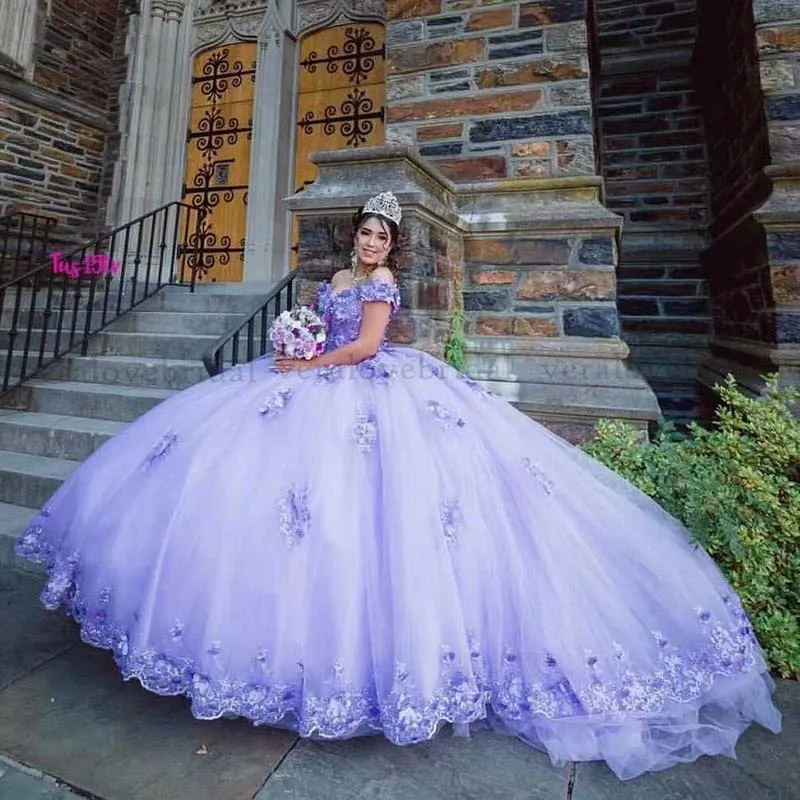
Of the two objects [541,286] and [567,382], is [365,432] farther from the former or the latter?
[541,286]

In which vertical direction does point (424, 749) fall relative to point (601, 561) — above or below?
below

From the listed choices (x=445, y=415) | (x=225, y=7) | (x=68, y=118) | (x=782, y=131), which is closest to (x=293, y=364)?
(x=445, y=415)

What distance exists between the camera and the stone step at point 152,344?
430 centimetres

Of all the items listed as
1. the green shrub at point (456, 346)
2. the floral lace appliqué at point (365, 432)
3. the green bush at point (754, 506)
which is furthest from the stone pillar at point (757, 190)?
the floral lace appliqué at point (365, 432)

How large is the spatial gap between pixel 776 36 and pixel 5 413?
5.67 meters

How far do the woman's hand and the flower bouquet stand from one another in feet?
0.04

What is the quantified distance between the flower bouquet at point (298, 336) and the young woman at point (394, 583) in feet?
0.65

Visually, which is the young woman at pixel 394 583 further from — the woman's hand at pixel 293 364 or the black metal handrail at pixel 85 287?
the black metal handrail at pixel 85 287

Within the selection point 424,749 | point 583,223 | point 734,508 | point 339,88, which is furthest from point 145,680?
point 339,88

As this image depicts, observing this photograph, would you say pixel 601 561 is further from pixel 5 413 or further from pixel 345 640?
pixel 5 413

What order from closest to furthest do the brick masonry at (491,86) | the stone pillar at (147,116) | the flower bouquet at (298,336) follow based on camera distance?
the flower bouquet at (298,336)
the brick masonry at (491,86)
the stone pillar at (147,116)

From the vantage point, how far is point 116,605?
59.8 inches

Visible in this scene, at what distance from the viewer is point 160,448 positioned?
1.81m

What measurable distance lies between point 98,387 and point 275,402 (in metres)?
2.80
